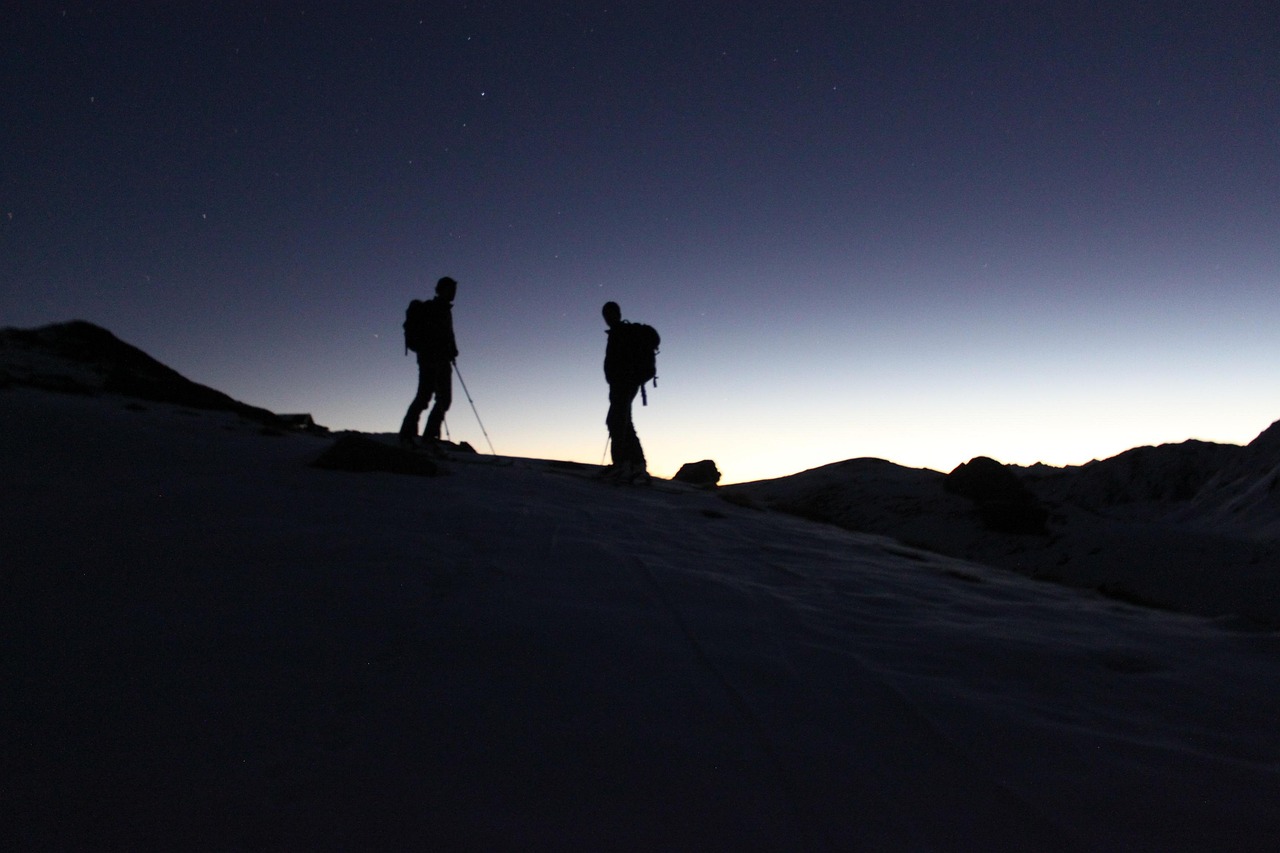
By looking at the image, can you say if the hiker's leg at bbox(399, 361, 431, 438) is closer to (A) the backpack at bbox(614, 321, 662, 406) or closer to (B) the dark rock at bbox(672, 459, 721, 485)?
(A) the backpack at bbox(614, 321, 662, 406)

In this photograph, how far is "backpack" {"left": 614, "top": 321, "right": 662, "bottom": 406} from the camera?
32.8ft

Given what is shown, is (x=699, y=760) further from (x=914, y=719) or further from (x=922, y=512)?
(x=922, y=512)

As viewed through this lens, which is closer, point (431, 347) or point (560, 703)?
point (560, 703)

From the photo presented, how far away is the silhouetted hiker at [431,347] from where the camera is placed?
31.2ft

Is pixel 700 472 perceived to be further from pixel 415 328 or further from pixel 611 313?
pixel 415 328

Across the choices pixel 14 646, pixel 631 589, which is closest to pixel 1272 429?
pixel 631 589

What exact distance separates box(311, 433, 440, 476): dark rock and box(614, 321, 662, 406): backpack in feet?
11.7

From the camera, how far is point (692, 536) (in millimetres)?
5918

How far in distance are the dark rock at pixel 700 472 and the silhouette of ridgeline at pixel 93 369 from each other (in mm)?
12828

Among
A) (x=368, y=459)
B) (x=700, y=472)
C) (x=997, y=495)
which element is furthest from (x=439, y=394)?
(x=700, y=472)

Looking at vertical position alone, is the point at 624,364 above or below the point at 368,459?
above

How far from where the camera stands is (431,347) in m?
9.54

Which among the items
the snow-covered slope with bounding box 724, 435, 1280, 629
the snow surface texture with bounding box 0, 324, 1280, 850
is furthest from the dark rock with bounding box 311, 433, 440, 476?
the snow-covered slope with bounding box 724, 435, 1280, 629

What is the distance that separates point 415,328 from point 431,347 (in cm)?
32
